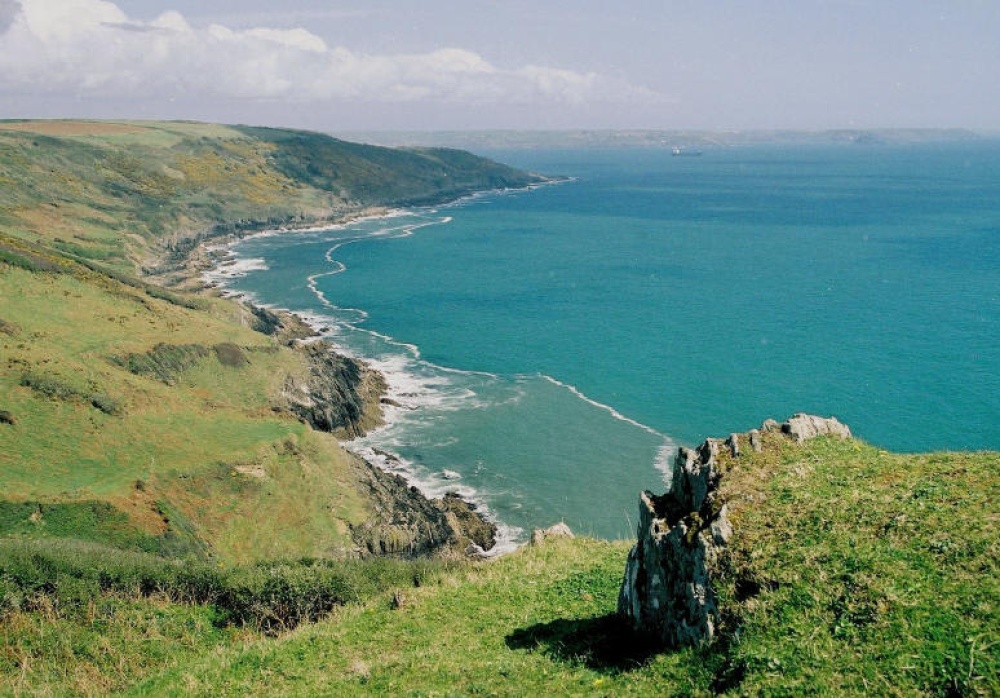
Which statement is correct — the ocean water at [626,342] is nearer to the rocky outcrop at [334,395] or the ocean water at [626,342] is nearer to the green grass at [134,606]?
the rocky outcrop at [334,395]

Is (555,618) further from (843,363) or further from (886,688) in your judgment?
(843,363)

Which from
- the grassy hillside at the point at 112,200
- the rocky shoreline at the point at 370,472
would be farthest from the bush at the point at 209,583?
the grassy hillside at the point at 112,200

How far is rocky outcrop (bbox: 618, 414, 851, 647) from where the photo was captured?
15016 mm

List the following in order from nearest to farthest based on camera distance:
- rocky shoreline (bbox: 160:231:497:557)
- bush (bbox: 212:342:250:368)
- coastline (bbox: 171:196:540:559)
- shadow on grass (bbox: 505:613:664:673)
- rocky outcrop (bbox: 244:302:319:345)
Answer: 1. shadow on grass (bbox: 505:613:664:673)
2. rocky shoreline (bbox: 160:231:497:557)
3. coastline (bbox: 171:196:540:559)
4. bush (bbox: 212:342:250:368)
5. rocky outcrop (bbox: 244:302:319:345)

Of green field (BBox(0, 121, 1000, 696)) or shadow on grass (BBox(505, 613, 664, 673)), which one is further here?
shadow on grass (BBox(505, 613, 664, 673))

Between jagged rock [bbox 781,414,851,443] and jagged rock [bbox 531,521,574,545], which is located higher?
jagged rock [bbox 781,414,851,443]

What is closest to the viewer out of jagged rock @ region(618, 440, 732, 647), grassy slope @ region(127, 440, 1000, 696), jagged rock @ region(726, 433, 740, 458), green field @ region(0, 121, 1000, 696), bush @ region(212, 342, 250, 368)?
grassy slope @ region(127, 440, 1000, 696)

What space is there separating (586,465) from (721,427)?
13517 mm

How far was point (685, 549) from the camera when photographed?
15766 millimetres

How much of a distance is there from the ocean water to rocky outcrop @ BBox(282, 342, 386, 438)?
2.58 meters

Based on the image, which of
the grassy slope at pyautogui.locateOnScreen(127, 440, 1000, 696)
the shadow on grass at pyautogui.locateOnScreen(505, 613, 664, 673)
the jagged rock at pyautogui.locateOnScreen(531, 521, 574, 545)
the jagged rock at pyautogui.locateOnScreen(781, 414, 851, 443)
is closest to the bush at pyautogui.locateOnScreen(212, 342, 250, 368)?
the jagged rock at pyautogui.locateOnScreen(531, 521, 574, 545)

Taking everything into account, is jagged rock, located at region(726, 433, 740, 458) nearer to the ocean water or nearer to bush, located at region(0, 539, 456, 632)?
bush, located at region(0, 539, 456, 632)

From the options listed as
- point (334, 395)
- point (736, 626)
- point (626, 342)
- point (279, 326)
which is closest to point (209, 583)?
point (736, 626)

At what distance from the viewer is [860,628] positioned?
13.3m
